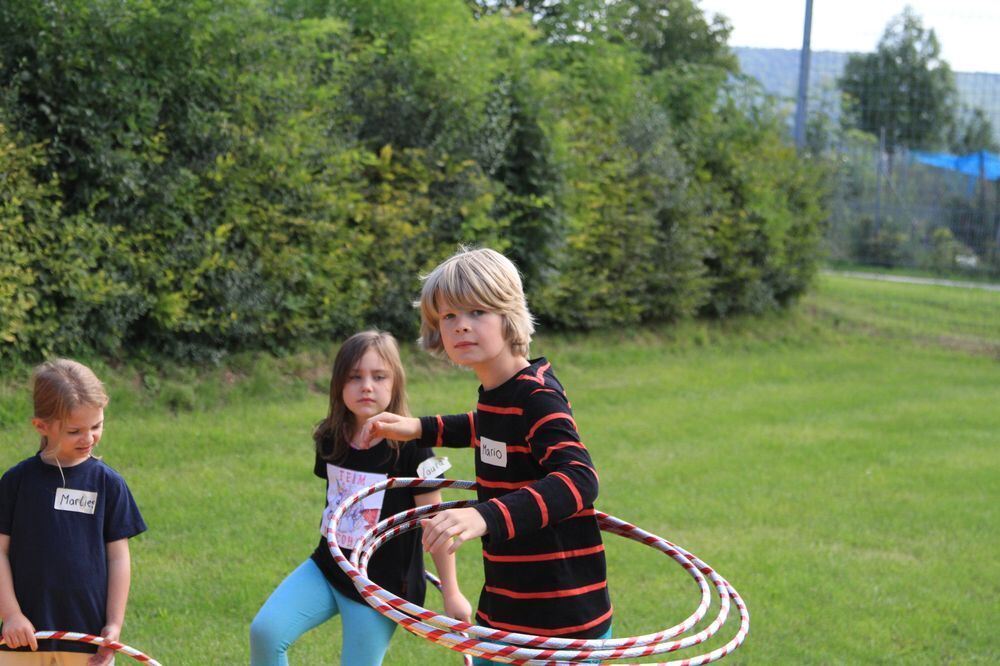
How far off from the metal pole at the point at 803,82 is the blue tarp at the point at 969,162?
211 cm

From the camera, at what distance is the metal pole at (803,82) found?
1609 cm

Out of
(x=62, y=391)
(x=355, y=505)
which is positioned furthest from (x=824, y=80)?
(x=62, y=391)

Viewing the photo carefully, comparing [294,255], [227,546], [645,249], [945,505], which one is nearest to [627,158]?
[645,249]

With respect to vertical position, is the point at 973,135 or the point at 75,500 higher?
the point at 973,135

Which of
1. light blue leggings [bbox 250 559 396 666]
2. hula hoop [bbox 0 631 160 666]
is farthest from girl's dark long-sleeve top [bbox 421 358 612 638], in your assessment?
hula hoop [bbox 0 631 160 666]

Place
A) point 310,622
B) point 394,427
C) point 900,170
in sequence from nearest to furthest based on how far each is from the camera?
point 394,427
point 310,622
point 900,170

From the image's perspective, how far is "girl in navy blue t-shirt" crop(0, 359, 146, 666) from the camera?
3482 millimetres

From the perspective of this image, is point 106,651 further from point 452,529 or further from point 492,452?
point 452,529

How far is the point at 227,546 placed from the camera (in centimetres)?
602

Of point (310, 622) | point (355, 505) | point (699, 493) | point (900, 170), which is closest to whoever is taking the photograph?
point (310, 622)

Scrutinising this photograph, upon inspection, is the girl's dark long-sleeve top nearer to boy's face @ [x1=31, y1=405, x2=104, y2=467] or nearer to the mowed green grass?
boy's face @ [x1=31, y1=405, x2=104, y2=467]

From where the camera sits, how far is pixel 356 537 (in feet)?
12.8

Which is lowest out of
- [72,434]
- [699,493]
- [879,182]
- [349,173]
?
[699,493]

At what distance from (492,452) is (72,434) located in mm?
1356
